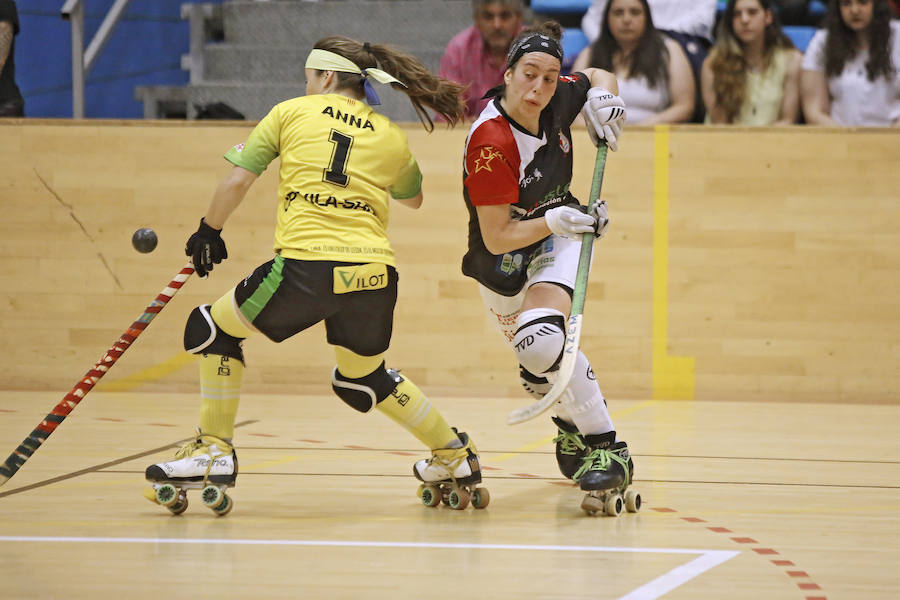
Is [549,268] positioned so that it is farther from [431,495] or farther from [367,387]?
[431,495]

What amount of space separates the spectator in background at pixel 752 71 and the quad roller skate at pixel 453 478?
146 inches

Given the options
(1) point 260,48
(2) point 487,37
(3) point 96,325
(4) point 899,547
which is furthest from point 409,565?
(1) point 260,48

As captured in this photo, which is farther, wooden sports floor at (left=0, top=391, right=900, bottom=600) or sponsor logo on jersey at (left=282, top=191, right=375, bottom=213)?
sponsor logo on jersey at (left=282, top=191, right=375, bottom=213)

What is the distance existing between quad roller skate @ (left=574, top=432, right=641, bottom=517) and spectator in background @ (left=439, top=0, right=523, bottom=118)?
11.3 ft

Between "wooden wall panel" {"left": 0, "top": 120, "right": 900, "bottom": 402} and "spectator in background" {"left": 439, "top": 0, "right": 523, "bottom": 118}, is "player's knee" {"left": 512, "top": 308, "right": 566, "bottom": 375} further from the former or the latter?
"spectator in background" {"left": 439, "top": 0, "right": 523, "bottom": 118}

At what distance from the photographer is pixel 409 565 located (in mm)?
3047

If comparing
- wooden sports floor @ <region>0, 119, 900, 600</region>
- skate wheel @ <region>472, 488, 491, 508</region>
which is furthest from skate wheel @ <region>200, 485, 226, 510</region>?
wooden sports floor @ <region>0, 119, 900, 600</region>

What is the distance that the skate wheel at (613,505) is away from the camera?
12.1ft

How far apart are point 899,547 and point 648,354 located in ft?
10.5

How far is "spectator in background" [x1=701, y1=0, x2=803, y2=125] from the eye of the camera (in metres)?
6.83

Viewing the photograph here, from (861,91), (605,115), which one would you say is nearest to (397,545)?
(605,115)

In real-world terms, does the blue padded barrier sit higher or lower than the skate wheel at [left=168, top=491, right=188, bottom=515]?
higher

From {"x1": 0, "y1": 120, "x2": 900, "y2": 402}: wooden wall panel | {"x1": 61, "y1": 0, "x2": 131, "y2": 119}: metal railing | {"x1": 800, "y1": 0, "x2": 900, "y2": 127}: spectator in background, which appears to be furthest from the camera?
{"x1": 61, "y1": 0, "x2": 131, "y2": 119}: metal railing

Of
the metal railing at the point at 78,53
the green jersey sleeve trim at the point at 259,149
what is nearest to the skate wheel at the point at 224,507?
the green jersey sleeve trim at the point at 259,149
